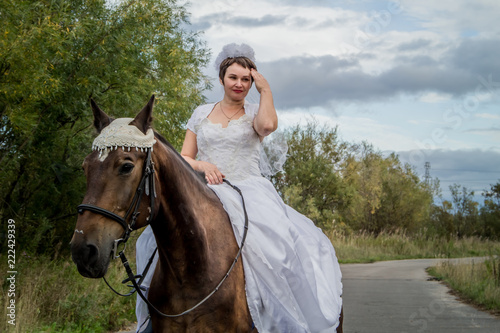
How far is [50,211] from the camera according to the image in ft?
34.3

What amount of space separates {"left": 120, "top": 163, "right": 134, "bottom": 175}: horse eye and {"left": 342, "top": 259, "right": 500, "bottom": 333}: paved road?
20.6ft

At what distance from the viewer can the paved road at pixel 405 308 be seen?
28.3 feet

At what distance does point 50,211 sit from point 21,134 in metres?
2.37

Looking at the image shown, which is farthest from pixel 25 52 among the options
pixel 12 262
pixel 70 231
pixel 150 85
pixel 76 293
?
pixel 150 85

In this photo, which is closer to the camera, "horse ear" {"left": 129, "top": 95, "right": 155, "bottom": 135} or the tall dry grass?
"horse ear" {"left": 129, "top": 95, "right": 155, "bottom": 135}

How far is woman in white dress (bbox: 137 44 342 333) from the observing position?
3988mm

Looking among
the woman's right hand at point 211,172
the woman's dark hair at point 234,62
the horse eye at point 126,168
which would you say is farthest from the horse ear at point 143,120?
the woman's dark hair at point 234,62

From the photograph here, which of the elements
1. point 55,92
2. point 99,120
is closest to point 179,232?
point 99,120

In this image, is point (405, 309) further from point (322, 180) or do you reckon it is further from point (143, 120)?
point (322, 180)

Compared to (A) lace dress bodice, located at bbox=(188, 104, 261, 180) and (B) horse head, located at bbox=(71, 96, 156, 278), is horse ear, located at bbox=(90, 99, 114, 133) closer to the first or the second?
(B) horse head, located at bbox=(71, 96, 156, 278)

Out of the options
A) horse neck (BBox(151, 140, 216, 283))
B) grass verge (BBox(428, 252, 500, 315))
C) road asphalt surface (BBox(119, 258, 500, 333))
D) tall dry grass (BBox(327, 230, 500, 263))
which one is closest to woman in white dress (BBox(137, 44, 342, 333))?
horse neck (BBox(151, 140, 216, 283))

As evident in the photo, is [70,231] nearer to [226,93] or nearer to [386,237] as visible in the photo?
[226,93]

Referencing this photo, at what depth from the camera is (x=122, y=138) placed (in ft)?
10.5

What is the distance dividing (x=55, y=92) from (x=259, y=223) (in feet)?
19.4
